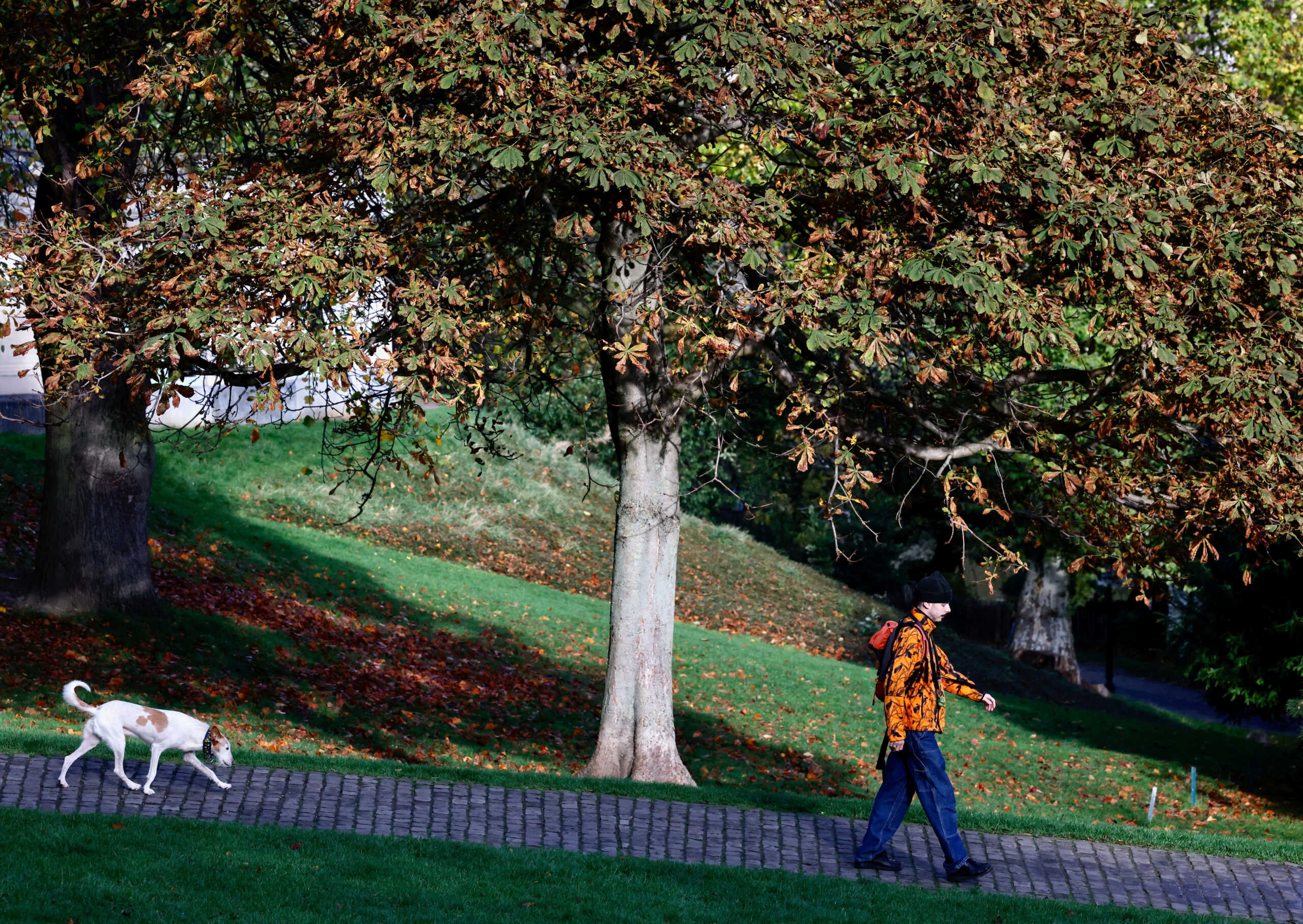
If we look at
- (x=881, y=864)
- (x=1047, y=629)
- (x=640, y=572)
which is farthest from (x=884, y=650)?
(x=1047, y=629)

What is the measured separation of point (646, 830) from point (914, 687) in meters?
2.19

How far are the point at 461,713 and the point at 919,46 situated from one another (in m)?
9.71

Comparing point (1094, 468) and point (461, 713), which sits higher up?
point (1094, 468)

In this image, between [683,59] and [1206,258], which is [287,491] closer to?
[683,59]

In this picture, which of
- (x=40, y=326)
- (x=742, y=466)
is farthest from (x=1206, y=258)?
(x=742, y=466)

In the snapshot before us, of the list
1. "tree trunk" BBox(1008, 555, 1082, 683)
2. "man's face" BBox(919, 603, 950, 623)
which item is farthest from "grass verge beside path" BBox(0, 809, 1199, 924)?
"tree trunk" BBox(1008, 555, 1082, 683)

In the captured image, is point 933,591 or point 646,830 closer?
point 933,591

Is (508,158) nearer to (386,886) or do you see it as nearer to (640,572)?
(640,572)

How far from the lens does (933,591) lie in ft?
25.6

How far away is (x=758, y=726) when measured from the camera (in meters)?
17.3

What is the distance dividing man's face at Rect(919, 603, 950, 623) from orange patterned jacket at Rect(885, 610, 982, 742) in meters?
0.10

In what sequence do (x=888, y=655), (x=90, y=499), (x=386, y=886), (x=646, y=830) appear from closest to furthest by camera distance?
1. (x=386, y=886)
2. (x=888, y=655)
3. (x=646, y=830)
4. (x=90, y=499)

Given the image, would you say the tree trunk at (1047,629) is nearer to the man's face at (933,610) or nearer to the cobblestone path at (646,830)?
the cobblestone path at (646,830)

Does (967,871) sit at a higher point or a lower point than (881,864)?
higher
